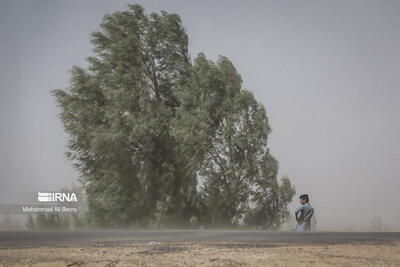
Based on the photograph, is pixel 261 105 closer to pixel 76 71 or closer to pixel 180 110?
pixel 180 110

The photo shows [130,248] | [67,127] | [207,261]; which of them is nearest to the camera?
[207,261]

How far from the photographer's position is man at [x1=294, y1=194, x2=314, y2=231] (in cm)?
1359

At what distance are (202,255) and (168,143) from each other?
17557 millimetres

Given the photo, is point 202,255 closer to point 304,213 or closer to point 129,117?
point 304,213

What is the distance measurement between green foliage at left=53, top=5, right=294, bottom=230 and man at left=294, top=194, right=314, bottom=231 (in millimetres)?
9635

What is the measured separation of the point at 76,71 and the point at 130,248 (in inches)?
764

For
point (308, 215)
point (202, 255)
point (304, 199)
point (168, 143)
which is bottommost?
point (202, 255)

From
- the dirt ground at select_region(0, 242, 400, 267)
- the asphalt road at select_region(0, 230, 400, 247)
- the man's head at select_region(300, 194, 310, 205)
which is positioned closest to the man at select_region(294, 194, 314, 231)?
the man's head at select_region(300, 194, 310, 205)

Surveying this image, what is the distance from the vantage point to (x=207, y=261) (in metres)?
7.10

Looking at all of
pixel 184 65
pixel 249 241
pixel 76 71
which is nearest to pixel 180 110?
pixel 184 65

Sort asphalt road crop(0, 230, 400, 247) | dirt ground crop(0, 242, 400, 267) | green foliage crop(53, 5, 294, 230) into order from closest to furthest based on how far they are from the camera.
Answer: dirt ground crop(0, 242, 400, 267)
asphalt road crop(0, 230, 400, 247)
green foliage crop(53, 5, 294, 230)

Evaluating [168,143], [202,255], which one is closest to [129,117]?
[168,143]

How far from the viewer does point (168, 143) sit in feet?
82.8

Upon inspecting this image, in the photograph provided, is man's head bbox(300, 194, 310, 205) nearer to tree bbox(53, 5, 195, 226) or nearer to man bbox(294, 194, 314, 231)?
man bbox(294, 194, 314, 231)
